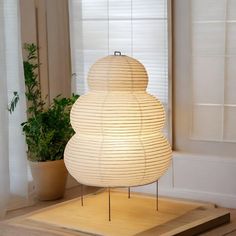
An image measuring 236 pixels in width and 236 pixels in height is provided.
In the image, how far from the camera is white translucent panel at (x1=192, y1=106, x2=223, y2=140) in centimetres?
216

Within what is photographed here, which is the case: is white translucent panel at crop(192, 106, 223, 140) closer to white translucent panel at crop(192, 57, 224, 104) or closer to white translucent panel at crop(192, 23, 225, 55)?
white translucent panel at crop(192, 57, 224, 104)

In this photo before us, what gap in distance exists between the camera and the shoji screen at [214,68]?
2.10m

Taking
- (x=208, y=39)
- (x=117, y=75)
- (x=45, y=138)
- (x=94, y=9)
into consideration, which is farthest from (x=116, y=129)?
(x=94, y=9)

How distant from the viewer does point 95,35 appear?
92.4 inches

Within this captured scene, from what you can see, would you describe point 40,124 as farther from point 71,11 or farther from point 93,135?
point 71,11

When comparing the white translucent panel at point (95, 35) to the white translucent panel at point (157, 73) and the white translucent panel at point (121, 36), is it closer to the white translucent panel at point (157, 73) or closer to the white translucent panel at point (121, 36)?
the white translucent panel at point (121, 36)

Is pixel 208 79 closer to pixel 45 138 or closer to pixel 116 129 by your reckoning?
pixel 116 129

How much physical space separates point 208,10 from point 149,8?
22 centimetres

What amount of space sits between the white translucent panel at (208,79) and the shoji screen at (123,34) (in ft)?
0.37

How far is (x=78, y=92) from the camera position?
242cm

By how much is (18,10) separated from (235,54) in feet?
2.45

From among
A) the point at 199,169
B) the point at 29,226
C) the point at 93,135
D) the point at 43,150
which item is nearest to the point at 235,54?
the point at 199,169

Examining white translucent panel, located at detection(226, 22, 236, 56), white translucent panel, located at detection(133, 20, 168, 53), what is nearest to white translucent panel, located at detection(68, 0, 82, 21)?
white translucent panel, located at detection(133, 20, 168, 53)

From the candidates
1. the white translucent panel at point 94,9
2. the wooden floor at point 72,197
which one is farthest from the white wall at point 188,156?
the white translucent panel at point 94,9
